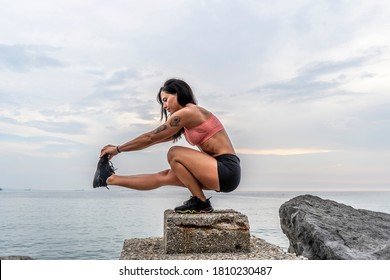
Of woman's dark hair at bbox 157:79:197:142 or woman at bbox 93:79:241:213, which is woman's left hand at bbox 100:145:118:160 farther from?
woman's dark hair at bbox 157:79:197:142

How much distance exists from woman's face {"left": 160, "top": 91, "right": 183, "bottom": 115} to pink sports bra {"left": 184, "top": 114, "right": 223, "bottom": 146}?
24 centimetres

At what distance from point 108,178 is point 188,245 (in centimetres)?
107

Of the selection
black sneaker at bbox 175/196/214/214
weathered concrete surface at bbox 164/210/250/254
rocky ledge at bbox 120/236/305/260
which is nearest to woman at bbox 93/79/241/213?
black sneaker at bbox 175/196/214/214

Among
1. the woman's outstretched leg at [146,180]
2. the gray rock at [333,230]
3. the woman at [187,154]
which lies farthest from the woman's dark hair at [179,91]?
the gray rock at [333,230]

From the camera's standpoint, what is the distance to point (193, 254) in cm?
477

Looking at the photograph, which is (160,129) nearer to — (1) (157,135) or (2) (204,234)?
(1) (157,135)

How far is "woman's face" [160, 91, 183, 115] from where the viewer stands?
16.5 ft

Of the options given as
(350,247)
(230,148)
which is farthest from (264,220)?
(230,148)

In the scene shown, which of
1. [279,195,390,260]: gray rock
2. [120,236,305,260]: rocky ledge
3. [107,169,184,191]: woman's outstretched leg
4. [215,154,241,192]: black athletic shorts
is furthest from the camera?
[279,195,390,260]: gray rock

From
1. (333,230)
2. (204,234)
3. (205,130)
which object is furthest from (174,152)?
(333,230)

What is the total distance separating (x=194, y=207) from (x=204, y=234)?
0.38 m

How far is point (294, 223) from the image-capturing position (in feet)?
20.4

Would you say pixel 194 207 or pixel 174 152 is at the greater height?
pixel 174 152

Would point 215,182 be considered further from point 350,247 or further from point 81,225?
point 81,225
